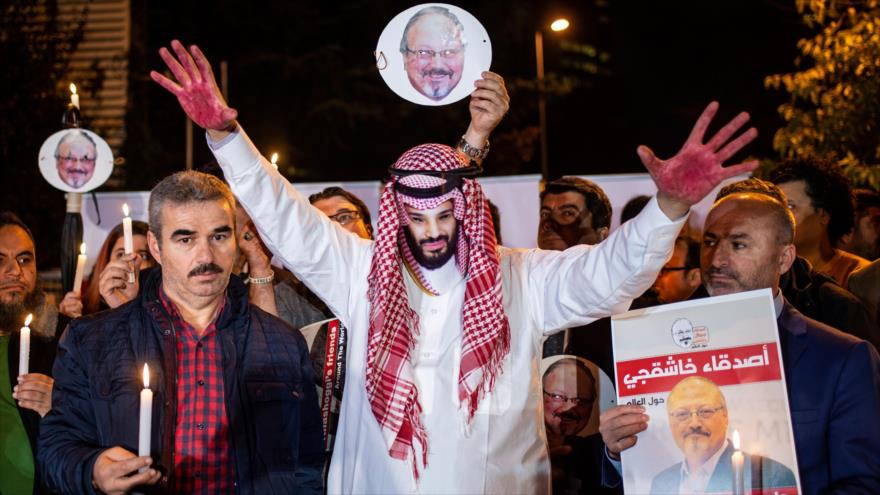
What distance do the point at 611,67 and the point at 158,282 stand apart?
63.5ft

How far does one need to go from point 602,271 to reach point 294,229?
115 centimetres

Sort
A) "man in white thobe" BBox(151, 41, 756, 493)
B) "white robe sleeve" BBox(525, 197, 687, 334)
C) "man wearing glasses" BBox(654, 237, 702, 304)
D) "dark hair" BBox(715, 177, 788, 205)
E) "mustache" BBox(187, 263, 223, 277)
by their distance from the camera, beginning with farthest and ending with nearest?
"man wearing glasses" BBox(654, 237, 702, 304) < "dark hair" BBox(715, 177, 788, 205) < "mustache" BBox(187, 263, 223, 277) < "man in white thobe" BBox(151, 41, 756, 493) < "white robe sleeve" BBox(525, 197, 687, 334)

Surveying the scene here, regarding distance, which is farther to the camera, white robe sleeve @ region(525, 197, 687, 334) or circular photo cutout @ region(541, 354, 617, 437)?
circular photo cutout @ region(541, 354, 617, 437)

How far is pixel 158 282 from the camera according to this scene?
4.18 metres

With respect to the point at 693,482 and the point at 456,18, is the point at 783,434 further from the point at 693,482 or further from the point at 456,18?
the point at 456,18

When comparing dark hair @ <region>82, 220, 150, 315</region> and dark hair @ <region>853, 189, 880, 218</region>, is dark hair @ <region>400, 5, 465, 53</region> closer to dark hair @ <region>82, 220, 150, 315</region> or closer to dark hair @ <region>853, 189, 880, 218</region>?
dark hair @ <region>82, 220, 150, 315</region>

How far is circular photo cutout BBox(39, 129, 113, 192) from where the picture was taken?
6.39 metres

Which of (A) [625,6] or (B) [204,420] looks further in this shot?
(A) [625,6]

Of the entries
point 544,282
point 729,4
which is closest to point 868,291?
point 544,282

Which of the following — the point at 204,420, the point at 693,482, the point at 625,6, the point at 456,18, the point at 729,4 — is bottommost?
the point at 693,482

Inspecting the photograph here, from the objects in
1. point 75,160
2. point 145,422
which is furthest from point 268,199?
point 75,160

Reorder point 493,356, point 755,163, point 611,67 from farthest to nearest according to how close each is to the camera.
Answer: point 611,67
point 493,356
point 755,163

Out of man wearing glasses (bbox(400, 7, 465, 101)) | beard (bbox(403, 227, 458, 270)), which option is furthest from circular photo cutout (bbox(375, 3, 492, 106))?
beard (bbox(403, 227, 458, 270))

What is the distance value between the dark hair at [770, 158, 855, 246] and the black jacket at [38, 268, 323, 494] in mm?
2942
